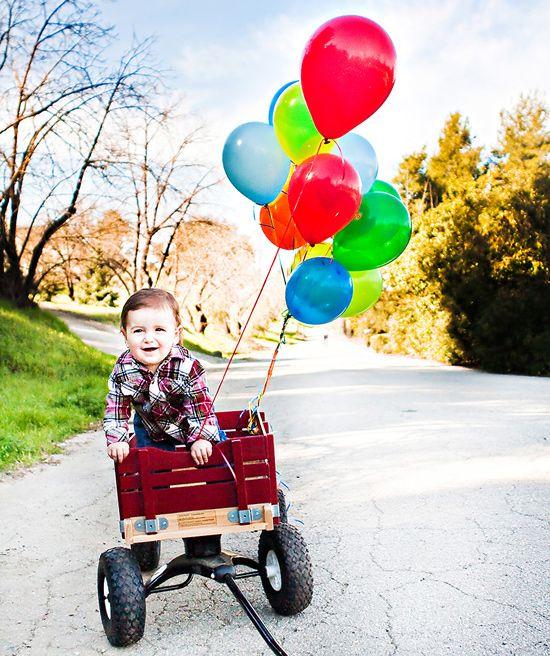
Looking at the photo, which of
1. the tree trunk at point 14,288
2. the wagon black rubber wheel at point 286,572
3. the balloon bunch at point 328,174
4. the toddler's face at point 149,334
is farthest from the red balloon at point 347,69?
the tree trunk at point 14,288

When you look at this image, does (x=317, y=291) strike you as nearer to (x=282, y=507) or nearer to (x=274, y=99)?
(x=282, y=507)

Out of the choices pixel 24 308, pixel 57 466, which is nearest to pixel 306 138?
pixel 57 466

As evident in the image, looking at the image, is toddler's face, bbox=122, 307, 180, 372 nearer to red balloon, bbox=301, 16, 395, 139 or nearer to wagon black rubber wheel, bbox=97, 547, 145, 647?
wagon black rubber wheel, bbox=97, 547, 145, 647

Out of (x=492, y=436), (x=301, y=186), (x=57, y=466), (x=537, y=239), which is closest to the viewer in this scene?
(x=301, y=186)

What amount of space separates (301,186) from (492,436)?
4626 millimetres

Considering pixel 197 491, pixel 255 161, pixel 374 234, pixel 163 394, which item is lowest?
pixel 197 491

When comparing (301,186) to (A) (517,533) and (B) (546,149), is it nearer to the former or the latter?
(A) (517,533)

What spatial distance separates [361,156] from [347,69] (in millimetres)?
871

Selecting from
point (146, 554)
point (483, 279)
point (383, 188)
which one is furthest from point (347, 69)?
point (483, 279)

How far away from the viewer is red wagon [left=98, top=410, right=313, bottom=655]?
2.94 metres

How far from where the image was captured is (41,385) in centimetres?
1048

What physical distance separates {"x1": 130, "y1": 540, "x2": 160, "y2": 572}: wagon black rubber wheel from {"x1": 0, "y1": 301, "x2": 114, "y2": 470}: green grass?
122 inches

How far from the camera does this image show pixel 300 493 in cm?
533

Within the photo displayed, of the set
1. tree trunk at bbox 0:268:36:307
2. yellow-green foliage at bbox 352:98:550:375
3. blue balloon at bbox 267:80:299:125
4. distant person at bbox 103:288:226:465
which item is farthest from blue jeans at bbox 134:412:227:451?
yellow-green foliage at bbox 352:98:550:375
